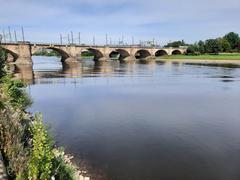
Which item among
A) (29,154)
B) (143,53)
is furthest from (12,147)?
(143,53)

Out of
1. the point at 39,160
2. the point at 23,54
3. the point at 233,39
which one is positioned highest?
the point at 233,39

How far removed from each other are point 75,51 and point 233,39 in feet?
317

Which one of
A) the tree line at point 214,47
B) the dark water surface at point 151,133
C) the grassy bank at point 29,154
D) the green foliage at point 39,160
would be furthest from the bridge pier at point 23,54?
the green foliage at point 39,160

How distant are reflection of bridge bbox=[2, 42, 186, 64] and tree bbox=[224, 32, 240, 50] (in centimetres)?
2855

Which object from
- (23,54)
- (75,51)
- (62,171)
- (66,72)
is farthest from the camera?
(75,51)

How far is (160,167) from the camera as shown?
1143 centimetres

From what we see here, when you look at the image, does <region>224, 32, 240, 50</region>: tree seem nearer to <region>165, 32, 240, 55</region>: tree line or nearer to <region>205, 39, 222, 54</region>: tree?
<region>165, 32, 240, 55</region>: tree line

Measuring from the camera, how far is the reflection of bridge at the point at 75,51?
97500 mm

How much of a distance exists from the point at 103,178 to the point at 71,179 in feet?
4.96

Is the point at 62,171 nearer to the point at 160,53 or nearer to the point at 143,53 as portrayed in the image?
the point at 143,53

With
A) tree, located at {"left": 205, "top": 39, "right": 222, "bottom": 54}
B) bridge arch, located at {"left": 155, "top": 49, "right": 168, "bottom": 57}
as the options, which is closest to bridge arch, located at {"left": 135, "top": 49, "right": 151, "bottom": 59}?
bridge arch, located at {"left": 155, "top": 49, "right": 168, "bottom": 57}

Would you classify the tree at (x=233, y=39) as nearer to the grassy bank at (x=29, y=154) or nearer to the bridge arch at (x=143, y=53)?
the bridge arch at (x=143, y=53)

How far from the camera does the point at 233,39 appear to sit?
6225 inches

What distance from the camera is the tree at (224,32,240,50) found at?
154 m
